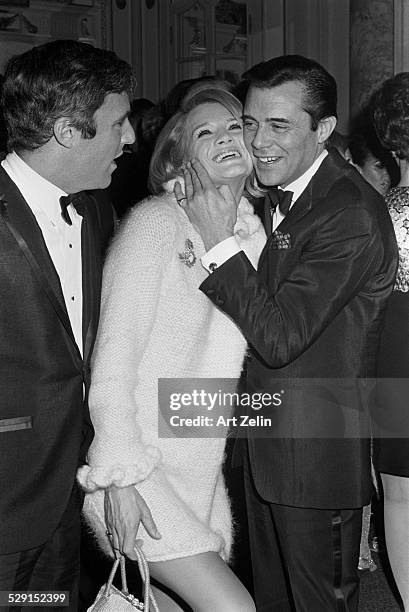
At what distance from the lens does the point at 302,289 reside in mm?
1830

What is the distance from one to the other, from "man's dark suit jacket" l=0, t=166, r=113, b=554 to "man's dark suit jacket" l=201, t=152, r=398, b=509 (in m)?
0.33

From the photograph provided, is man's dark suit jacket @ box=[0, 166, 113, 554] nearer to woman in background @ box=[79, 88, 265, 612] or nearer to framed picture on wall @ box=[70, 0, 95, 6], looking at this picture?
woman in background @ box=[79, 88, 265, 612]

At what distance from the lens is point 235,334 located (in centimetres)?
187

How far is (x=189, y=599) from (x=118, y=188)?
2.30 m

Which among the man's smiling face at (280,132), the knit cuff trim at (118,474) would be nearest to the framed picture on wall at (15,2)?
the man's smiling face at (280,132)

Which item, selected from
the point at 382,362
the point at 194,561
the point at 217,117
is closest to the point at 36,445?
the point at 194,561

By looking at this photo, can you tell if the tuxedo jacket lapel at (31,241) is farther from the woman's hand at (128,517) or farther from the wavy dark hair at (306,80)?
the wavy dark hair at (306,80)

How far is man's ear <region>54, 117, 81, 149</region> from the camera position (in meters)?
1.76

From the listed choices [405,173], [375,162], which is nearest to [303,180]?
[405,173]

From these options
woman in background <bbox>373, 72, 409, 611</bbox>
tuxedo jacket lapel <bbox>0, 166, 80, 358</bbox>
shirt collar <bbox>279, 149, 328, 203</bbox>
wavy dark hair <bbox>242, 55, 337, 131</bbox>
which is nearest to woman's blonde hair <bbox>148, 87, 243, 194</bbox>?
wavy dark hair <bbox>242, 55, 337, 131</bbox>

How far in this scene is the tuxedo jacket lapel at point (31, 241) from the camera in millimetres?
1667

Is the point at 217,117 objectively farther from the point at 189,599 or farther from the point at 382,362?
the point at 189,599

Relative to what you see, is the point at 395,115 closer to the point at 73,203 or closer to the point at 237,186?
the point at 237,186

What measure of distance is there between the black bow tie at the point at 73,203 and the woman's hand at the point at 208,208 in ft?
0.71
